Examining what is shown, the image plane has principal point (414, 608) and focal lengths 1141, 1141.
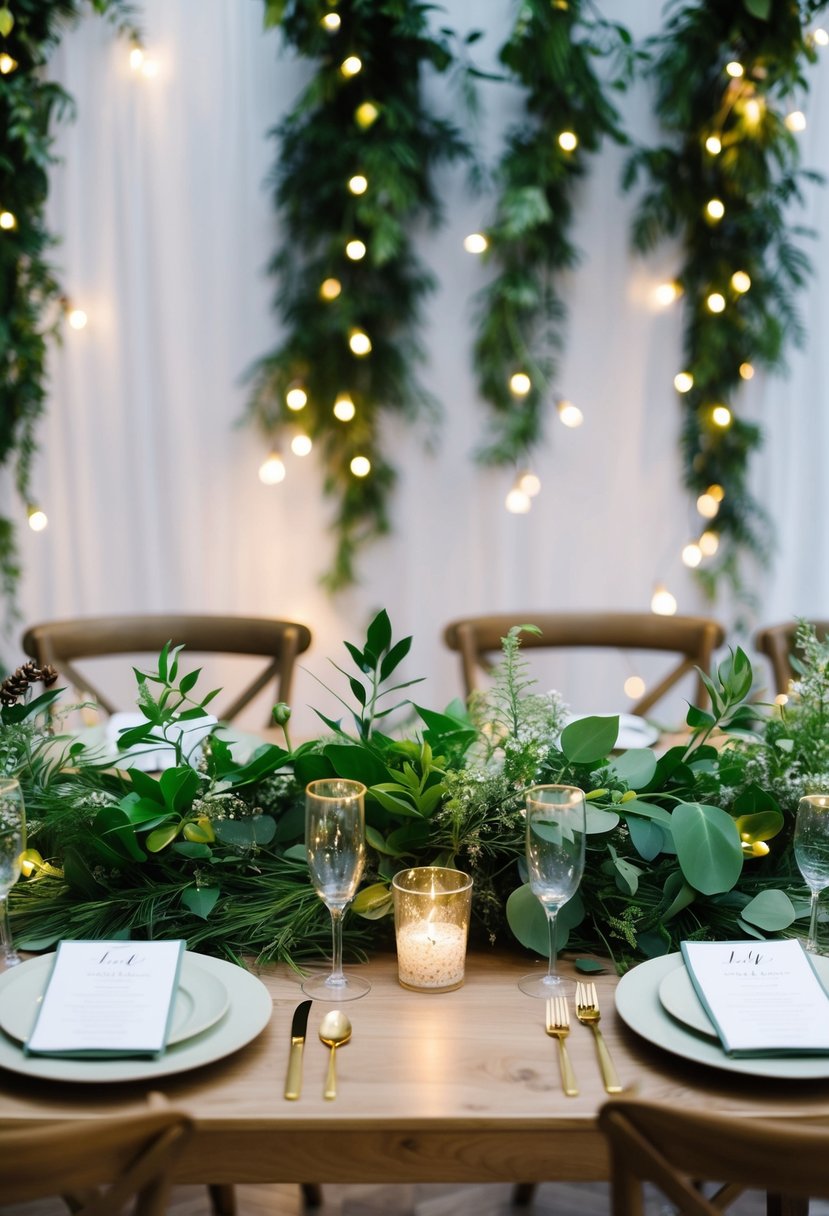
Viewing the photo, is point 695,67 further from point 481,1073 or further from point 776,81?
point 481,1073

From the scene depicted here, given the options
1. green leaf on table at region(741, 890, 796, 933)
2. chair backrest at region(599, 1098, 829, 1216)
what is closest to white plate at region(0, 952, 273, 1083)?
chair backrest at region(599, 1098, 829, 1216)

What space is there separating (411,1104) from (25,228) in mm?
2601

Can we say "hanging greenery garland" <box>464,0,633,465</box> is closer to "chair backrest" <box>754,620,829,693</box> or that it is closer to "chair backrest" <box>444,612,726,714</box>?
"chair backrest" <box>444,612,726,714</box>

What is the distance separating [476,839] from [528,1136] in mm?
354

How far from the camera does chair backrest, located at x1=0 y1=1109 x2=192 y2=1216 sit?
0.72 metres

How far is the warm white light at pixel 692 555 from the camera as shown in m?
3.08

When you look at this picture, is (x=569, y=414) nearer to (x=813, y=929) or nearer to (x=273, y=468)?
(x=273, y=468)

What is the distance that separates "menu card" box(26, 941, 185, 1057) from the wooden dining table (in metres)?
0.03

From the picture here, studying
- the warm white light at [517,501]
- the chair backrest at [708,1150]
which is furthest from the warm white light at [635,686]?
the chair backrest at [708,1150]

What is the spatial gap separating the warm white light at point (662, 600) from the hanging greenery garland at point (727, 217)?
10cm

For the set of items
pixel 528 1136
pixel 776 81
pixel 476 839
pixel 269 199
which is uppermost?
pixel 776 81

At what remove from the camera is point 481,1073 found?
0.97 metres

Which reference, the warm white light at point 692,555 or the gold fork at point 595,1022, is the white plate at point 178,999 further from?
the warm white light at point 692,555

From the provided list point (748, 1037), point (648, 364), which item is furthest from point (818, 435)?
point (748, 1037)
